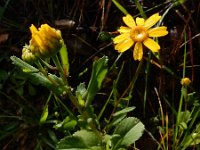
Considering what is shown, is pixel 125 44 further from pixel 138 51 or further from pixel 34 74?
pixel 34 74

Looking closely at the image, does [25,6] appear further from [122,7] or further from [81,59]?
[122,7]

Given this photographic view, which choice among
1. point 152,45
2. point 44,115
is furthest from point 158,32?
point 44,115

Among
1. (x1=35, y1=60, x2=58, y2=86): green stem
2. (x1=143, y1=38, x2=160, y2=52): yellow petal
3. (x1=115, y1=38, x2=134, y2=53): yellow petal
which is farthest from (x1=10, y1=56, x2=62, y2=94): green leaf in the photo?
(x1=143, y1=38, x2=160, y2=52): yellow petal

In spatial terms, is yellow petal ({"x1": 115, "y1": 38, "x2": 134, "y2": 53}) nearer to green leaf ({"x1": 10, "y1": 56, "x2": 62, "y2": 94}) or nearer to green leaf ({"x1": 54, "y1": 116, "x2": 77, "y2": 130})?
green leaf ({"x1": 10, "y1": 56, "x2": 62, "y2": 94})

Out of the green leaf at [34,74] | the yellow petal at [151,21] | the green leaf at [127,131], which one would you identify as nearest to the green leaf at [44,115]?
the green leaf at [34,74]

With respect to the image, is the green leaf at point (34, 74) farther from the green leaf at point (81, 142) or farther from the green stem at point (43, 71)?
the green leaf at point (81, 142)

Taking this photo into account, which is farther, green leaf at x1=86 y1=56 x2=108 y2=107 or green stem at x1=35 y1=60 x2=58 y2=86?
green leaf at x1=86 y1=56 x2=108 y2=107

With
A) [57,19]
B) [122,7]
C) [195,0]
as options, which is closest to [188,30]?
[195,0]
